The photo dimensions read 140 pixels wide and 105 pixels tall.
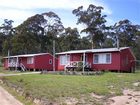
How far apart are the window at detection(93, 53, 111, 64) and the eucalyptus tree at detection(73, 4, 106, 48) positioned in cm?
3002

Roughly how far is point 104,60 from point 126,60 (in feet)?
9.52

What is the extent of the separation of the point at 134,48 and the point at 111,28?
6.86m

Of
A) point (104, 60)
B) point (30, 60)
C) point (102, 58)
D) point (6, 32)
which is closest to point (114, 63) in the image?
point (104, 60)

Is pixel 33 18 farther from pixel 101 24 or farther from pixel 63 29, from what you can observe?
pixel 101 24

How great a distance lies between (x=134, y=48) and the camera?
8219 centimetres

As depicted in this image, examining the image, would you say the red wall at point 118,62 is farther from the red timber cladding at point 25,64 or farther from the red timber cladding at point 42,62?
the red timber cladding at point 25,64

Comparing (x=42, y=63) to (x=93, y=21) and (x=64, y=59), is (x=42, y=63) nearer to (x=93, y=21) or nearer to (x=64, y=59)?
(x=64, y=59)

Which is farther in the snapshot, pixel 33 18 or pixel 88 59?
pixel 33 18

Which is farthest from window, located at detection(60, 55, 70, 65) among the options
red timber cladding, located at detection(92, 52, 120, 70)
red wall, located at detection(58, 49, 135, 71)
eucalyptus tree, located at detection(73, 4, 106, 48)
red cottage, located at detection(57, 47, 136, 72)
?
eucalyptus tree, located at detection(73, 4, 106, 48)

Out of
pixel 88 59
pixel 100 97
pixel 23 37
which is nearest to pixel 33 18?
pixel 23 37

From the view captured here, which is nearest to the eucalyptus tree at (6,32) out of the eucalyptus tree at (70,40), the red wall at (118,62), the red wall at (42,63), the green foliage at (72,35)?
the green foliage at (72,35)

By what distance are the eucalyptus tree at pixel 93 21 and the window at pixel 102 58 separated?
98.5 feet

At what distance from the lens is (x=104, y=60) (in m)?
46.0

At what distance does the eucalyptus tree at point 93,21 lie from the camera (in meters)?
76.9
